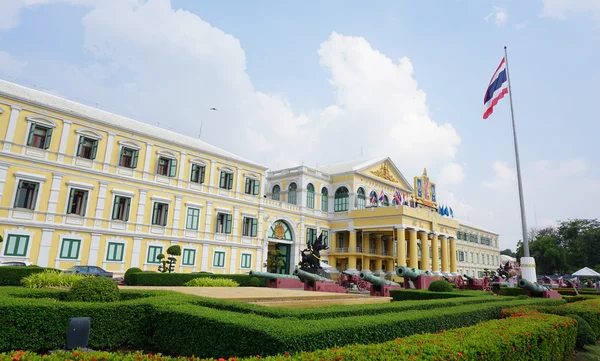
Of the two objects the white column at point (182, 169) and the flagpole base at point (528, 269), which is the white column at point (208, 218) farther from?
the flagpole base at point (528, 269)

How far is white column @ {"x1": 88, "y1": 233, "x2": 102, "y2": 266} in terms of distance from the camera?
2444cm

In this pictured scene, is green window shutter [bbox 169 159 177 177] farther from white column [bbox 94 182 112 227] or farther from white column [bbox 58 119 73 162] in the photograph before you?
white column [bbox 58 119 73 162]

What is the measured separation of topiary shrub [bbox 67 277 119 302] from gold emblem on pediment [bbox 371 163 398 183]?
129 ft

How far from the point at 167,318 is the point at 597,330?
12195 mm

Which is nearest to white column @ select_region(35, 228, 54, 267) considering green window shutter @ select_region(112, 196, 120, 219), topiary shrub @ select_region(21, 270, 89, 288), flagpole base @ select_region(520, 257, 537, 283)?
green window shutter @ select_region(112, 196, 120, 219)

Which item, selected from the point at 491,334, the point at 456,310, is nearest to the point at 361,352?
the point at 491,334

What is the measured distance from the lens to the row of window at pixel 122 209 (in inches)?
897

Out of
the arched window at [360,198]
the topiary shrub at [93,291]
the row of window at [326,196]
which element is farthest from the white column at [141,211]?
the arched window at [360,198]

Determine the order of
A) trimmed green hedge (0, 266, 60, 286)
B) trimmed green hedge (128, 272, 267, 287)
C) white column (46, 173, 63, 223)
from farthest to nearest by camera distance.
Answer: white column (46, 173, 63, 223) → trimmed green hedge (128, 272, 267, 287) → trimmed green hedge (0, 266, 60, 286)

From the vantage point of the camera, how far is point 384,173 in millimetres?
47906

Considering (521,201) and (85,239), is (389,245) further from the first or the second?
(85,239)

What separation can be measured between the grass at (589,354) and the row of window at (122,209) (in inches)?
1027

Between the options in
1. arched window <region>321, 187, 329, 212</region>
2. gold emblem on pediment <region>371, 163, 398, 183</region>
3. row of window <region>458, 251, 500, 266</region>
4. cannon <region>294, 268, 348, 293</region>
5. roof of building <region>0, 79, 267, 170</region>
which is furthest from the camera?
row of window <region>458, 251, 500, 266</region>

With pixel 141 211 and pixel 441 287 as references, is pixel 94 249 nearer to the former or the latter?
pixel 141 211
